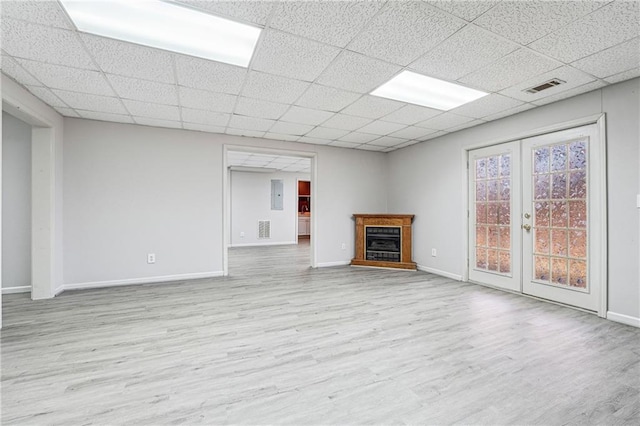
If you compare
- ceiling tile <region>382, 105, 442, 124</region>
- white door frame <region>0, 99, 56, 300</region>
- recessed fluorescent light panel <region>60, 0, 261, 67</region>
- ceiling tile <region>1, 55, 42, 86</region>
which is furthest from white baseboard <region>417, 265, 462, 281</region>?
ceiling tile <region>1, 55, 42, 86</region>

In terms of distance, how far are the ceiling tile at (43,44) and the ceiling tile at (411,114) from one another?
3292mm

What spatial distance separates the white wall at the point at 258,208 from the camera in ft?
30.1

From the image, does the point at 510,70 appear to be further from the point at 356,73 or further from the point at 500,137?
the point at 500,137

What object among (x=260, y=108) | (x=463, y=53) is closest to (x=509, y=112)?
(x=463, y=53)

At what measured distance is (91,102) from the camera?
3494 mm

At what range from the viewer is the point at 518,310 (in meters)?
3.28

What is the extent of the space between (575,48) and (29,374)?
15.3 ft

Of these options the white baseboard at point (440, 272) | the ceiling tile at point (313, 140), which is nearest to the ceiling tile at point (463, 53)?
the ceiling tile at point (313, 140)

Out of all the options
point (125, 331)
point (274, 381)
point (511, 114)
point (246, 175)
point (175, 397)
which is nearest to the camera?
point (175, 397)

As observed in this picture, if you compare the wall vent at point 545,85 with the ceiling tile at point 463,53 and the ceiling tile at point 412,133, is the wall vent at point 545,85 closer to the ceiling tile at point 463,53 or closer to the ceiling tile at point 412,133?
the ceiling tile at point 463,53

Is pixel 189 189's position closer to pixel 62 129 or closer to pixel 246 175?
pixel 62 129

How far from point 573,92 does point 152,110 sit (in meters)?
4.95

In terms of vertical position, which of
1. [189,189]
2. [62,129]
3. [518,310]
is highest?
[62,129]

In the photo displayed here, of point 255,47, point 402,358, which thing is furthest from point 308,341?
point 255,47
